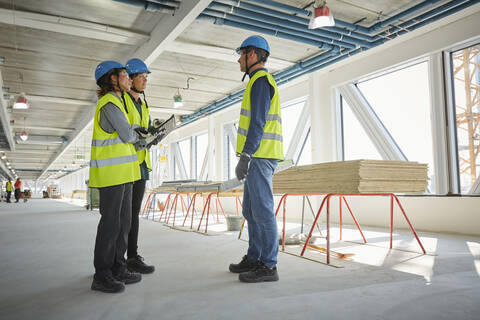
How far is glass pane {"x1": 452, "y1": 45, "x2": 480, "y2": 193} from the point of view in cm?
662

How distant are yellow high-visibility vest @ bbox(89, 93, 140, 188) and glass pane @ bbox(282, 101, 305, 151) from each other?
8708 millimetres

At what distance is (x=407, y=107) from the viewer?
774 centimetres

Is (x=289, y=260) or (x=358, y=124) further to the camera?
(x=358, y=124)

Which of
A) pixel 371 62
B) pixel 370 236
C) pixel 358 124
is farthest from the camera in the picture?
pixel 358 124

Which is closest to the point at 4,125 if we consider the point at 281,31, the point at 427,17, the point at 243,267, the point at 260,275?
the point at 281,31

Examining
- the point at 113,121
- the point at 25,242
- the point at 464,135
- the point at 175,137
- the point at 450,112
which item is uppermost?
the point at 175,137

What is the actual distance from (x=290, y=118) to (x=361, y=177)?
8083 millimetres

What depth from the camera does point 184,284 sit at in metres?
2.80

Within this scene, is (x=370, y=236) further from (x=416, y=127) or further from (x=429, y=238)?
(x=416, y=127)

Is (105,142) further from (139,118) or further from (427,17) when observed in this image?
(427,17)

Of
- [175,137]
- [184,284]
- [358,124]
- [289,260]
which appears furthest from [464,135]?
[175,137]

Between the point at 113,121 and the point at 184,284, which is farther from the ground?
the point at 113,121

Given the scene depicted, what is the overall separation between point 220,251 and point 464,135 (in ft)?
17.9

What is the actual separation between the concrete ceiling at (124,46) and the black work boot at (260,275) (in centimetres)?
430
